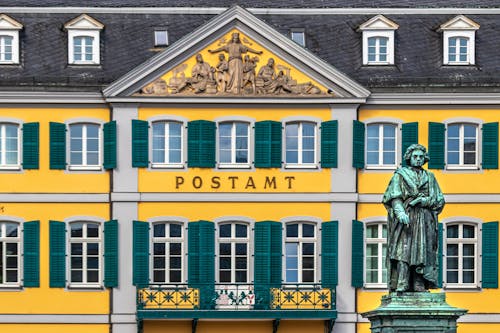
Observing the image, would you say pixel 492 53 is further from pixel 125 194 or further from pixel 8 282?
pixel 8 282

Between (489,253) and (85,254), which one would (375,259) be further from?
(85,254)

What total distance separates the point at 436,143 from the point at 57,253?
39.0ft

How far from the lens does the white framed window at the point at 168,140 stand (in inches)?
2391

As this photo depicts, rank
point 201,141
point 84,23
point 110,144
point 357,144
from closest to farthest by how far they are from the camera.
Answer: point 110,144, point 201,141, point 357,144, point 84,23

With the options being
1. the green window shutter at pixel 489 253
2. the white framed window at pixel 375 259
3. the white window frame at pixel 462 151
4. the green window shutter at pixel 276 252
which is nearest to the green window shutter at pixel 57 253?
the green window shutter at pixel 276 252

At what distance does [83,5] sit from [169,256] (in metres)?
8.72

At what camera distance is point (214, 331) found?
60094 mm

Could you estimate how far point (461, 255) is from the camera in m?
60.7

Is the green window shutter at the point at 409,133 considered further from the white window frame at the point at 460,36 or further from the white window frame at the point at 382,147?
the white window frame at the point at 460,36

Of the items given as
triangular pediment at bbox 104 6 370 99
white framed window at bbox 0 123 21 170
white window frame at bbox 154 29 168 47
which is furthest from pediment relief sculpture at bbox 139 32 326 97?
white framed window at bbox 0 123 21 170

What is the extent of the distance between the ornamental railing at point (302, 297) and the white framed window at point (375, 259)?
4.35 ft

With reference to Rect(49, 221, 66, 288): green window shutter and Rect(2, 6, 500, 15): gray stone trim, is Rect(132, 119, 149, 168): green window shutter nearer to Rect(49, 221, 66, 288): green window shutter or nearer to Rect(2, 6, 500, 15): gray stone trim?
Rect(49, 221, 66, 288): green window shutter

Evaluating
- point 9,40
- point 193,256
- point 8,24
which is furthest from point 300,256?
point 8,24

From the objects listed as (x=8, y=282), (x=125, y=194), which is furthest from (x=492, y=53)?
(x=8, y=282)
